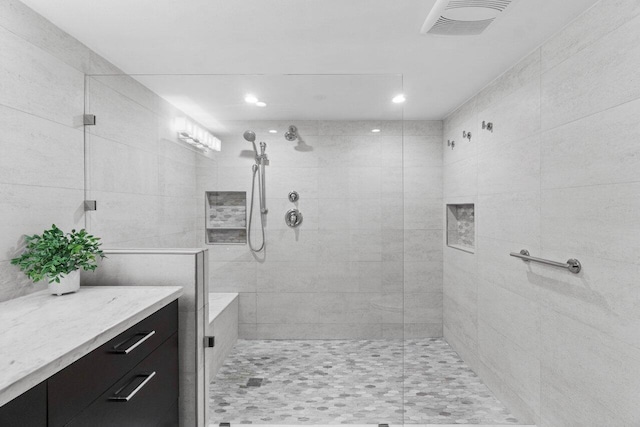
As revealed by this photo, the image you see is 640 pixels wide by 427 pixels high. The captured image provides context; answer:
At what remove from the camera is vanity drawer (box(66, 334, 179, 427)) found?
130 cm

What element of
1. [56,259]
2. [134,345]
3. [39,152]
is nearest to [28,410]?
[134,345]

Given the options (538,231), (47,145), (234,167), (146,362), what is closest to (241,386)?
(146,362)

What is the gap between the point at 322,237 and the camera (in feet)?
7.16

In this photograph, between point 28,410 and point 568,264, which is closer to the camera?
point 28,410

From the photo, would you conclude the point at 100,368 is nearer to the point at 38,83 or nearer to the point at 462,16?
the point at 38,83

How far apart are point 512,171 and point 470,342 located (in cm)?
151

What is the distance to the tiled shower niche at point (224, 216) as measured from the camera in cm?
214

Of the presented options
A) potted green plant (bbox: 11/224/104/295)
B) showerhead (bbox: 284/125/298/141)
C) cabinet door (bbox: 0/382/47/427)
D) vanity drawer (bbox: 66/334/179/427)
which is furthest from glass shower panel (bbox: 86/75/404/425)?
cabinet door (bbox: 0/382/47/427)

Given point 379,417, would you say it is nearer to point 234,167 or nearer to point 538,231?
point 538,231

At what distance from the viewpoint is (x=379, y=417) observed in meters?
2.17

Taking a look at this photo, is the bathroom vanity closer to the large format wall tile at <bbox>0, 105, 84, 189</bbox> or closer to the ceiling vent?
the large format wall tile at <bbox>0, 105, 84, 189</bbox>

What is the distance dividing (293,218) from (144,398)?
3.49 ft

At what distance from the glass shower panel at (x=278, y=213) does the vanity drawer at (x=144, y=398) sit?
0.27 meters

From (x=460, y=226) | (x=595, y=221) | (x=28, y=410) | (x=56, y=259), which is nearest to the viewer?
(x=28, y=410)
